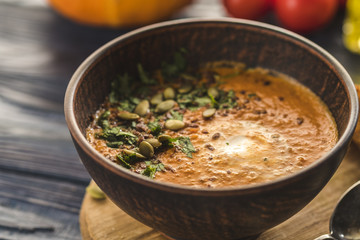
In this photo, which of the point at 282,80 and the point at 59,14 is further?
the point at 59,14

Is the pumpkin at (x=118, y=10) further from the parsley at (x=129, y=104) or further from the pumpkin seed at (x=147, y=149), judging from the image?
the pumpkin seed at (x=147, y=149)

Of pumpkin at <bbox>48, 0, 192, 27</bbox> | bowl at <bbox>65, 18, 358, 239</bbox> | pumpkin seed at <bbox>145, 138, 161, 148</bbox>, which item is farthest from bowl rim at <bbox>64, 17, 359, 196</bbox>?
pumpkin at <bbox>48, 0, 192, 27</bbox>

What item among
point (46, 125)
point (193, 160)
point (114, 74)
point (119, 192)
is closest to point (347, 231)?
point (193, 160)

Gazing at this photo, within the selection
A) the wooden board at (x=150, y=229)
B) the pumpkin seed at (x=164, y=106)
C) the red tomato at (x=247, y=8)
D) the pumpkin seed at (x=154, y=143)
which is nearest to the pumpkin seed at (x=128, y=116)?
the pumpkin seed at (x=164, y=106)

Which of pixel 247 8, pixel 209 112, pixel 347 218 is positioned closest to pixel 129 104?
pixel 209 112

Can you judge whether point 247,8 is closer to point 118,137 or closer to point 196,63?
point 196,63

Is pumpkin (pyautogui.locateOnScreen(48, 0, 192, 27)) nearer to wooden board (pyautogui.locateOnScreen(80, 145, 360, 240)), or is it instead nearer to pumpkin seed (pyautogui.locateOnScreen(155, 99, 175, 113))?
pumpkin seed (pyautogui.locateOnScreen(155, 99, 175, 113))

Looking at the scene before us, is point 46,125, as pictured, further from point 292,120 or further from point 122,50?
point 292,120
